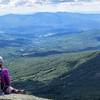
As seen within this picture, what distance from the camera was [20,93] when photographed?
3303 centimetres

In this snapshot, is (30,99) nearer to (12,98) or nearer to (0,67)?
(12,98)

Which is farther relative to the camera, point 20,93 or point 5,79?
point 20,93

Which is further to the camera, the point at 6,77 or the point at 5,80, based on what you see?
the point at 5,80

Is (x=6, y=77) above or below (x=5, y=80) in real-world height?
above

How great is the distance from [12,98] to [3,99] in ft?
2.48

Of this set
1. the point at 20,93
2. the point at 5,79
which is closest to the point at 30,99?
the point at 20,93

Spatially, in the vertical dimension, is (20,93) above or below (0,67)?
below

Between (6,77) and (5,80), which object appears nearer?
(6,77)

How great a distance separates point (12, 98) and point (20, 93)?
1752 mm

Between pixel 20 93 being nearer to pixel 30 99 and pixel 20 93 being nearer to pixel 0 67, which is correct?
pixel 30 99

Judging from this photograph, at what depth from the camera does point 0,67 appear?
3022 centimetres

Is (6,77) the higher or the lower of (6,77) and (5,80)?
the higher

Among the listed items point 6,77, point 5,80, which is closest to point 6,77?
point 6,77

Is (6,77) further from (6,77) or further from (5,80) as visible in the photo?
(5,80)
